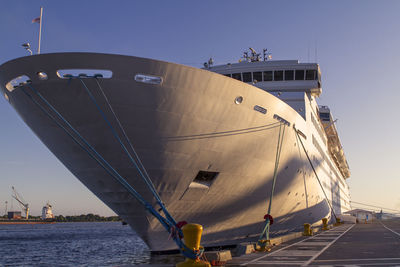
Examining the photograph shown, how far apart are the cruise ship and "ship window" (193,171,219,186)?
0.04 metres

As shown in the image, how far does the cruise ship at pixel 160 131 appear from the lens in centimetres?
976

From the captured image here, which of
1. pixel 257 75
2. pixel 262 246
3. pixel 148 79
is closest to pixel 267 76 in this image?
pixel 257 75

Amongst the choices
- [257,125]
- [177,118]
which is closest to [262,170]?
[257,125]

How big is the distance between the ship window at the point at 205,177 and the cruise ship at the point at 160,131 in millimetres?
38

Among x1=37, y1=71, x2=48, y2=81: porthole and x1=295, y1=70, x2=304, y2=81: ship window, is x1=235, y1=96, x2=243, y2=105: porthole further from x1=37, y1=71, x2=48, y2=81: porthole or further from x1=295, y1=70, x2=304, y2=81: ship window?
x1=295, y1=70, x2=304, y2=81: ship window

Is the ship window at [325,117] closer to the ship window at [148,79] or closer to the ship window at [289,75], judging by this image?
the ship window at [289,75]

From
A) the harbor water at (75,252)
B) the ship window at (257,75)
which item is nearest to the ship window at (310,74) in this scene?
the ship window at (257,75)

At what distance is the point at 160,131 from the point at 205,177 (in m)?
2.70

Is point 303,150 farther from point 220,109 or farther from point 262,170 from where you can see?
point 220,109

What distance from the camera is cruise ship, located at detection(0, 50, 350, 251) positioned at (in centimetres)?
976

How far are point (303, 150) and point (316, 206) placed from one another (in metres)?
8.89

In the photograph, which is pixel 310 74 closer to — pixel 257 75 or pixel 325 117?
pixel 257 75

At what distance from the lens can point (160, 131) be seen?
10.5 m

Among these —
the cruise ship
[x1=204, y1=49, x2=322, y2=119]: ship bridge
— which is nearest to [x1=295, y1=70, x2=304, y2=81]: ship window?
[x1=204, y1=49, x2=322, y2=119]: ship bridge
